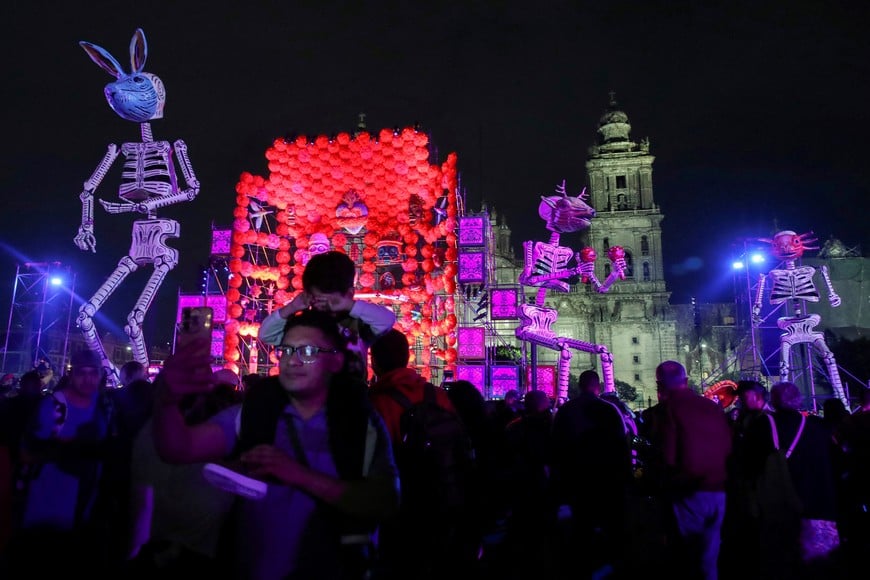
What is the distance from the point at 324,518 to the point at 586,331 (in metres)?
45.4

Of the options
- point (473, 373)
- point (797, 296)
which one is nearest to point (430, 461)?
point (473, 373)

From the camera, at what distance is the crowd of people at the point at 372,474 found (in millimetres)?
1872

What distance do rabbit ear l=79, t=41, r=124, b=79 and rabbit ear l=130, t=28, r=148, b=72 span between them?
431mm

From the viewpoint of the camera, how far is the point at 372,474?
1952mm

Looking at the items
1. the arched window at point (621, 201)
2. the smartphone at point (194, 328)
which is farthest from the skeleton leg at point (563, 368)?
the arched window at point (621, 201)

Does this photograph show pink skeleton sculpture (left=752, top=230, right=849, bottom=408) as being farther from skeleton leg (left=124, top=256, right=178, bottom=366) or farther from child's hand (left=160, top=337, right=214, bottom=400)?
child's hand (left=160, top=337, right=214, bottom=400)

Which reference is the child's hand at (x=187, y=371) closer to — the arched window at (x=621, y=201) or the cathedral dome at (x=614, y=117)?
the arched window at (x=621, y=201)

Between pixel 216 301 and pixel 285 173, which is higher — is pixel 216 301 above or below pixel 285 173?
below

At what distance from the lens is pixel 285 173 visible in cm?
2291

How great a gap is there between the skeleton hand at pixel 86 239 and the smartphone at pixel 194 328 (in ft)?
57.8

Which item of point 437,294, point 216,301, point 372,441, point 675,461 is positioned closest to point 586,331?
point 437,294

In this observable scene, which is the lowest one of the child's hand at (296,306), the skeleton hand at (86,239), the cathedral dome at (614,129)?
the child's hand at (296,306)

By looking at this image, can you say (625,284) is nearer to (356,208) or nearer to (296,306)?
(356,208)

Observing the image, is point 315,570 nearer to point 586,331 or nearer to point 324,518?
point 324,518
